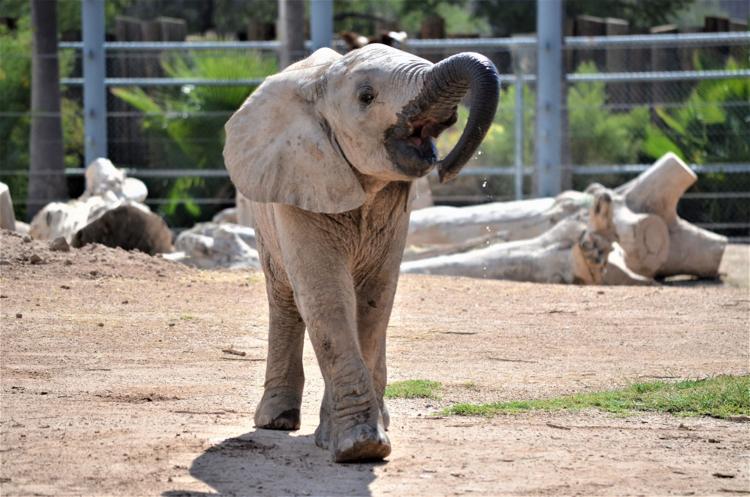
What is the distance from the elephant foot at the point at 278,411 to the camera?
6.77m

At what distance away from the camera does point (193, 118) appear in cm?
1770

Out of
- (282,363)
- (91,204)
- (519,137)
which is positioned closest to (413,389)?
(282,363)

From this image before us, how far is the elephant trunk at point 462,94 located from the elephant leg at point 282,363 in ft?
4.66

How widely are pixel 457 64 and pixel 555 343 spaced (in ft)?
14.7

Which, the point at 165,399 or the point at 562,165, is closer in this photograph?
the point at 165,399

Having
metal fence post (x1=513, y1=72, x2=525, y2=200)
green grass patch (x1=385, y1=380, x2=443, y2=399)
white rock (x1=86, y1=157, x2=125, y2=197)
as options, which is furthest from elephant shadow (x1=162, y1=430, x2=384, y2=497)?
metal fence post (x1=513, y1=72, x2=525, y2=200)

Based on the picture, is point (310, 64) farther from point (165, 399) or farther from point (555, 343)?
point (555, 343)

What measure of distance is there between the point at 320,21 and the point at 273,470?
439 inches

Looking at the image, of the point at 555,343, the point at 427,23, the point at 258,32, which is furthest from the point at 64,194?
the point at 555,343

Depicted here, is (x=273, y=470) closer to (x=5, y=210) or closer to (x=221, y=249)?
(x=5, y=210)

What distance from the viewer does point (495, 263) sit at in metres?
13.2

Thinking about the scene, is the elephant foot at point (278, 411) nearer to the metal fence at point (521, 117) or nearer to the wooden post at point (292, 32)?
the metal fence at point (521, 117)

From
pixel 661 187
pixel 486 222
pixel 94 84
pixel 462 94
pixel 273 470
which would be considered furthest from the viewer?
pixel 94 84

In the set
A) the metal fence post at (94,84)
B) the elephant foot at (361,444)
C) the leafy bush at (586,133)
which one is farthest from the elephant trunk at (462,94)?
the leafy bush at (586,133)
